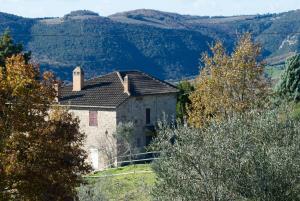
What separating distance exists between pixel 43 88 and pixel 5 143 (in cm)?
196

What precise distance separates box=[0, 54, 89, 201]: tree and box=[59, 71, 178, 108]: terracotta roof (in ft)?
90.0

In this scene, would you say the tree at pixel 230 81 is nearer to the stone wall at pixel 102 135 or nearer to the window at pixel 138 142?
the stone wall at pixel 102 135

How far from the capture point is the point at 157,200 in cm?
1667

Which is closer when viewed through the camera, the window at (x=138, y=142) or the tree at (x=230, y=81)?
the tree at (x=230, y=81)

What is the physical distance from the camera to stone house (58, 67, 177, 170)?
4647cm

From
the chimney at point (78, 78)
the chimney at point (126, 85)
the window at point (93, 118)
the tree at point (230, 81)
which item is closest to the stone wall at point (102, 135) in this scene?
the window at point (93, 118)

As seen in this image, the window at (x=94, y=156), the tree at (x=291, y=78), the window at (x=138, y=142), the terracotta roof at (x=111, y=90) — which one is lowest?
the window at (x=94, y=156)

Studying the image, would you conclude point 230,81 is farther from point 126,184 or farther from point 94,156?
point 94,156

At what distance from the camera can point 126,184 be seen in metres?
31.1

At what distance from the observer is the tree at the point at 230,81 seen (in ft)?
103

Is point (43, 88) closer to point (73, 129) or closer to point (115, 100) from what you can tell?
point (73, 129)

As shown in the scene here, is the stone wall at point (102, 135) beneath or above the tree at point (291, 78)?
beneath

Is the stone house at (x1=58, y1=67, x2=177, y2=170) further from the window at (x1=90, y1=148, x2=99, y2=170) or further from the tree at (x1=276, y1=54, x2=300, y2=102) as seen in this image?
the tree at (x1=276, y1=54, x2=300, y2=102)

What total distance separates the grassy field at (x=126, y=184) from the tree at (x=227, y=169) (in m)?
5.55
